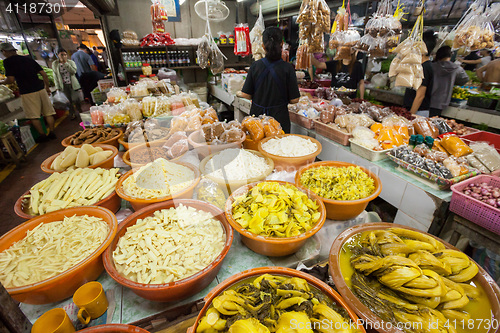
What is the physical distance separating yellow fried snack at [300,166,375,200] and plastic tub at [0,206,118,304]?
129 centimetres

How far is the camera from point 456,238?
1.86 metres

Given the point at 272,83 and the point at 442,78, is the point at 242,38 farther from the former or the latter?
the point at 442,78

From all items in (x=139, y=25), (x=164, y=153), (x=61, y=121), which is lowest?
(x=61, y=121)

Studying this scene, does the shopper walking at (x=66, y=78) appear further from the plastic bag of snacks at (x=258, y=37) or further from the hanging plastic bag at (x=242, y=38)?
the plastic bag of snacks at (x=258, y=37)

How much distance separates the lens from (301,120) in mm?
3355

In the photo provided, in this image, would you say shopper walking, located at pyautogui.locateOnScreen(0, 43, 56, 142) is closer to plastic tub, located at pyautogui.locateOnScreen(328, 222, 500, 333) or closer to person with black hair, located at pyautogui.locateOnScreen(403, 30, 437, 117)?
plastic tub, located at pyautogui.locateOnScreen(328, 222, 500, 333)

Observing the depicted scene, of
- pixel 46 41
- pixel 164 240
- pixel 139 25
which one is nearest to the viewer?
pixel 164 240

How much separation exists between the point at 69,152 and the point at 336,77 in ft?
18.4

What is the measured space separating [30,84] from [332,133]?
748 centimetres

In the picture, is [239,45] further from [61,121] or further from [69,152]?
[61,121]

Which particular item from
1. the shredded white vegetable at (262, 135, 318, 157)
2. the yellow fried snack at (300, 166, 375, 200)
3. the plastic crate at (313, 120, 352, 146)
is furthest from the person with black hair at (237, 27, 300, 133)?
the yellow fried snack at (300, 166, 375, 200)

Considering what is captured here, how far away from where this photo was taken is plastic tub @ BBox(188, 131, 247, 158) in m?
2.06

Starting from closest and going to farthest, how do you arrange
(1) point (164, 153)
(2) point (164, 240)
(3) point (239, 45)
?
(2) point (164, 240) → (1) point (164, 153) → (3) point (239, 45)

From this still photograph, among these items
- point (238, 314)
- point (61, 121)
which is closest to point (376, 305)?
point (238, 314)
